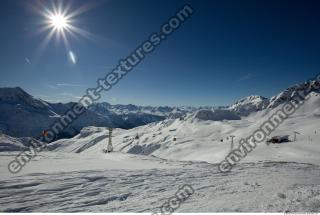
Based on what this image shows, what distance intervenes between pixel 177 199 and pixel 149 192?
3.73 ft

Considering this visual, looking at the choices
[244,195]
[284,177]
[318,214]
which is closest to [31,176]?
[244,195]

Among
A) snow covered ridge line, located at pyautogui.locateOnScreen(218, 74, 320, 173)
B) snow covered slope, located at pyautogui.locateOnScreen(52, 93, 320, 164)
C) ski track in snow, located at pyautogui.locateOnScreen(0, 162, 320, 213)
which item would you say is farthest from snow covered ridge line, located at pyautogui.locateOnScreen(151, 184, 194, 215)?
snow covered slope, located at pyautogui.locateOnScreen(52, 93, 320, 164)

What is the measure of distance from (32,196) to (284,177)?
10745mm

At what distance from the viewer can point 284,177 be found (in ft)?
36.4

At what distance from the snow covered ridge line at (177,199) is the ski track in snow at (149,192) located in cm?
18

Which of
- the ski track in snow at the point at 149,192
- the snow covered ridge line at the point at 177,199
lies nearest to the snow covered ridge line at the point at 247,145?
the ski track in snow at the point at 149,192

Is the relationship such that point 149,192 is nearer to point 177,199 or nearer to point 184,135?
point 177,199

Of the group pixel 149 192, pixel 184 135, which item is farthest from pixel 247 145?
pixel 184 135

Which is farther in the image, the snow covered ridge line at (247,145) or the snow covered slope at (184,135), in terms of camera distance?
the snow covered slope at (184,135)

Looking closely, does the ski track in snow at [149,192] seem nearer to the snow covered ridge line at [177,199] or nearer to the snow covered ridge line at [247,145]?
the snow covered ridge line at [177,199]

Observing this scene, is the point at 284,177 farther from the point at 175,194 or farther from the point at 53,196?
the point at 53,196

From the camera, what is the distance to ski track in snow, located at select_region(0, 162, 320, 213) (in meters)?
6.92

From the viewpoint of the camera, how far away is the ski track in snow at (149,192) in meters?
6.92

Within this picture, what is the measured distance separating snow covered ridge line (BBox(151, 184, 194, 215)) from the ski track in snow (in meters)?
0.18
